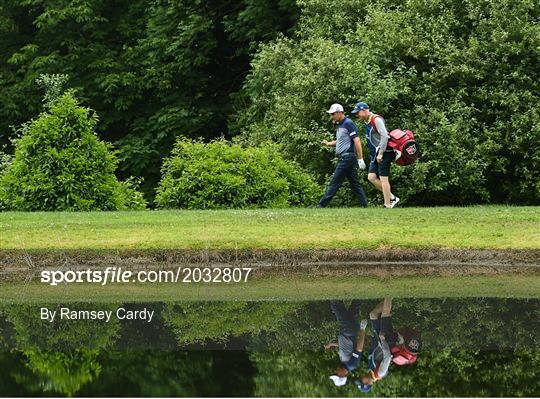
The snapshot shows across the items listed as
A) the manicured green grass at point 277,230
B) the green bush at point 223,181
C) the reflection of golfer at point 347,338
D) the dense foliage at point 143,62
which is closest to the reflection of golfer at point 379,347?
the reflection of golfer at point 347,338

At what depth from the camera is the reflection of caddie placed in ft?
62.1

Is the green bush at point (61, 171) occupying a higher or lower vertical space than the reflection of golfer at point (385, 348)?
lower

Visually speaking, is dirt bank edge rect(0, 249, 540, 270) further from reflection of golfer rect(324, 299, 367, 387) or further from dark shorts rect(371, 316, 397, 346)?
dark shorts rect(371, 316, 397, 346)

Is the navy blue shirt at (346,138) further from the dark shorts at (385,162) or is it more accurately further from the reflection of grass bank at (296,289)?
the reflection of grass bank at (296,289)

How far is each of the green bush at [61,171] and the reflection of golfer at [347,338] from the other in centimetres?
969

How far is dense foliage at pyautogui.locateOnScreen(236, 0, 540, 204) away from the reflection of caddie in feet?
8.61

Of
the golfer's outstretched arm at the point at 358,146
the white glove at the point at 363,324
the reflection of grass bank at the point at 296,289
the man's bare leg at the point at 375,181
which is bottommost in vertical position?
the man's bare leg at the point at 375,181

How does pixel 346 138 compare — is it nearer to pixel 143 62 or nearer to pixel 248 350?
pixel 248 350

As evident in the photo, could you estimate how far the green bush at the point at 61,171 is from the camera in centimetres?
2036

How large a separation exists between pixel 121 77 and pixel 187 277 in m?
21.1

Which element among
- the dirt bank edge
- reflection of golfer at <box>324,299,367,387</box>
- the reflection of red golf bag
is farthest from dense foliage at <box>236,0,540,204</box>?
the reflection of red golf bag

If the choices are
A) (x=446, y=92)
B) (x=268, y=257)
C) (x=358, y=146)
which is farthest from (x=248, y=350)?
(x=446, y=92)

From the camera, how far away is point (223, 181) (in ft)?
67.2

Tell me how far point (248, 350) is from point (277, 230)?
6871 millimetres
